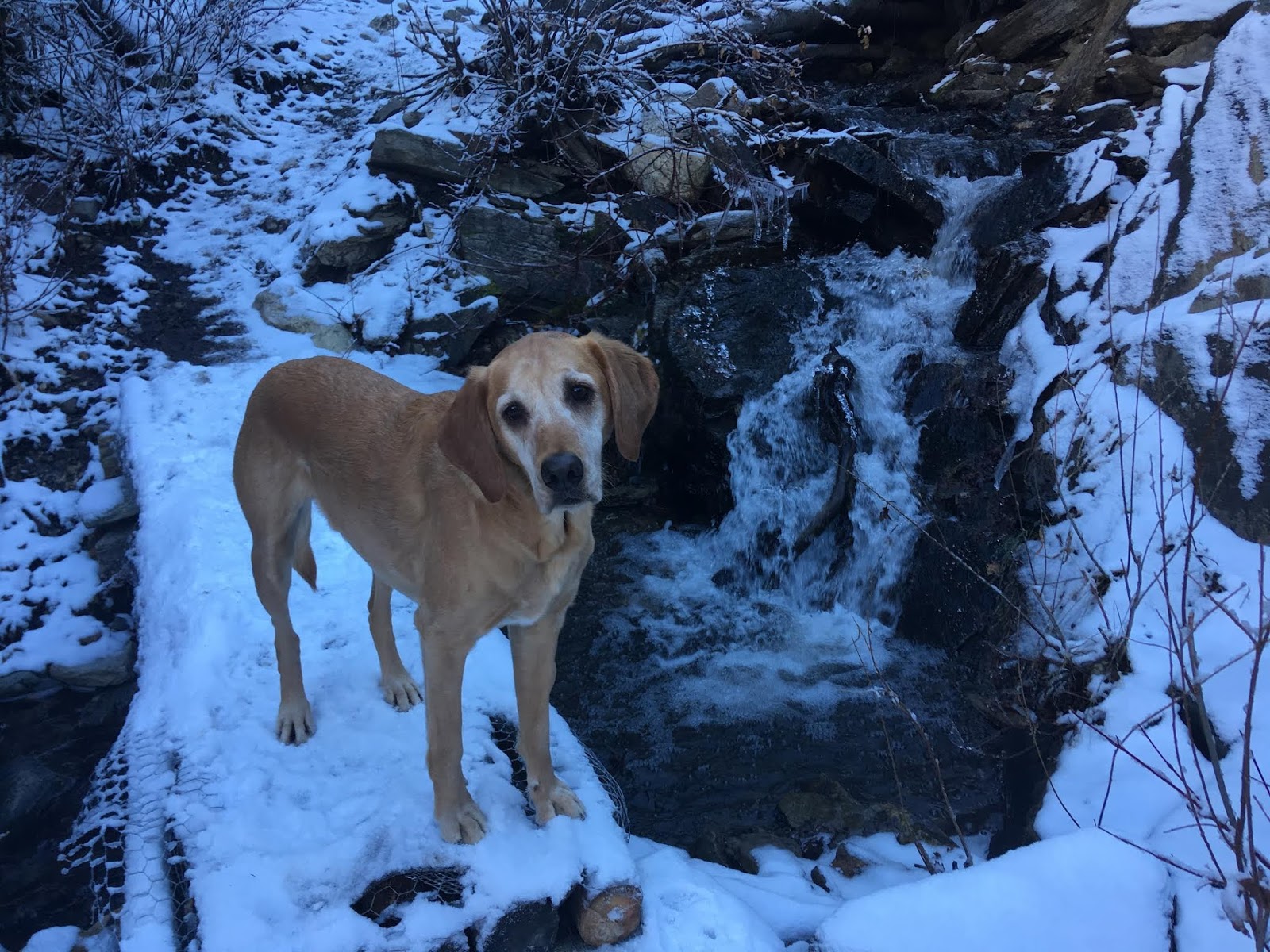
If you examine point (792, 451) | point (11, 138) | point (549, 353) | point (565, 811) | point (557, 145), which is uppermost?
point (557, 145)

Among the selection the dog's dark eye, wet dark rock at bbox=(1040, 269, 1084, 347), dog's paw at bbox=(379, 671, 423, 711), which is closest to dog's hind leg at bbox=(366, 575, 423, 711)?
dog's paw at bbox=(379, 671, 423, 711)

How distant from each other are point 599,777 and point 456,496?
1465 millimetres

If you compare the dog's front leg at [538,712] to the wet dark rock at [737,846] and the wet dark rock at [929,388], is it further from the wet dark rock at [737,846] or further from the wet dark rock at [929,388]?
the wet dark rock at [929,388]

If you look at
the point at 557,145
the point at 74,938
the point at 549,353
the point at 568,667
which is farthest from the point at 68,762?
the point at 557,145

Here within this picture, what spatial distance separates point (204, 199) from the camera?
859 cm

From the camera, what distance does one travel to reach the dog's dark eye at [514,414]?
2.41 m

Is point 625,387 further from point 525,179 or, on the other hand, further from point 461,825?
point 525,179

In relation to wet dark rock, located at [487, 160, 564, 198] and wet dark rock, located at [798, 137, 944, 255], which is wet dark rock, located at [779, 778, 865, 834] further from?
wet dark rock, located at [487, 160, 564, 198]

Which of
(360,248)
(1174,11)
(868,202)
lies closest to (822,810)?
(868,202)

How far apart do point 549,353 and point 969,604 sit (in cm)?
376

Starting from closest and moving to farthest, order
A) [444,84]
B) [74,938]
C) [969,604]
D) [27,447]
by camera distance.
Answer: [74,938] → [969,604] → [27,447] → [444,84]

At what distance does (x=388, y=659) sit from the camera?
3.40 metres

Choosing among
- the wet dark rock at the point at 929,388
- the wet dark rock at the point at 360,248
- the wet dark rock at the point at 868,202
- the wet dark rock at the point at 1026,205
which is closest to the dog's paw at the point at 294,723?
the wet dark rock at the point at 929,388

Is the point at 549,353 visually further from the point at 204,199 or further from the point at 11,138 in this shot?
the point at 11,138
